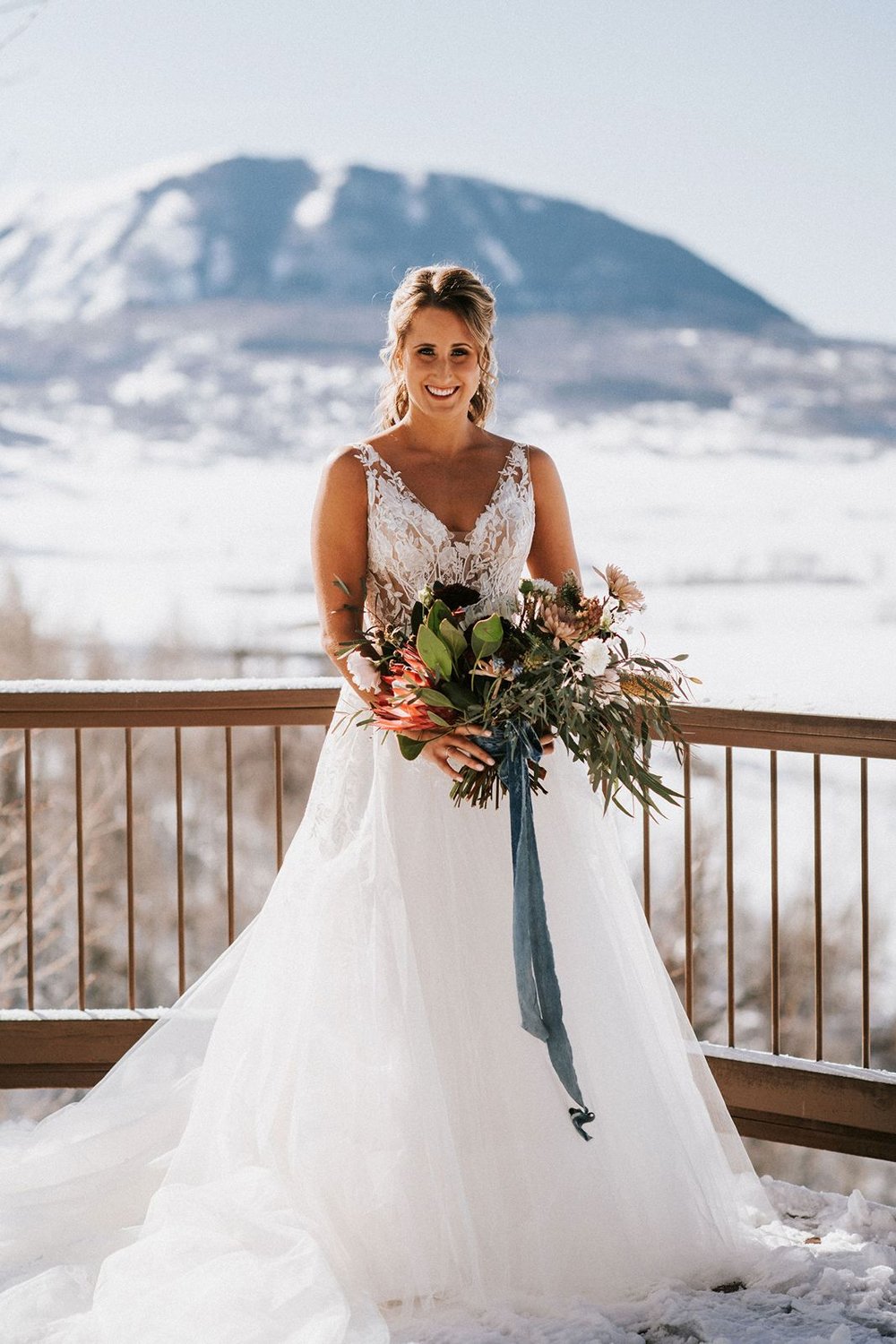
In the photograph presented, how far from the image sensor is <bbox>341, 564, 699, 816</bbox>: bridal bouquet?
6.79 feet

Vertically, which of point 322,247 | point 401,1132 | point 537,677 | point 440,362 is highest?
point 322,247

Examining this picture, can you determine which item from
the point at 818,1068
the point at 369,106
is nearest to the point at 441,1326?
the point at 818,1068

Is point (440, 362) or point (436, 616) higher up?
point (440, 362)

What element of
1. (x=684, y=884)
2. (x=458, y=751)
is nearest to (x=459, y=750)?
(x=458, y=751)

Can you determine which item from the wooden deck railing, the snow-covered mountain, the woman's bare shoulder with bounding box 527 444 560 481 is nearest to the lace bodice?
the woman's bare shoulder with bounding box 527 444 560 481

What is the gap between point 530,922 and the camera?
2.19 metres

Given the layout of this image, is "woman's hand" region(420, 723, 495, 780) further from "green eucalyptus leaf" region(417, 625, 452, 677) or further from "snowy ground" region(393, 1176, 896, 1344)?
"snowy ground" region(393, 1176, 896, 1344)

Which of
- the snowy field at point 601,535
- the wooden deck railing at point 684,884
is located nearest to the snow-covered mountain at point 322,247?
the snowy field at point 601,535

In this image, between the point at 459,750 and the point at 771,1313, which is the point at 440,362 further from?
the point at 771,1313

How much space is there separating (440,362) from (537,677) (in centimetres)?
74

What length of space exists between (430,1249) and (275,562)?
2323 cm

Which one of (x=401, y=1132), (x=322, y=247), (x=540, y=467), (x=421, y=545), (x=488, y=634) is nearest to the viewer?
(x=488, y=634)

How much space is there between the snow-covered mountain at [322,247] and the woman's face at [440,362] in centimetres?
3017

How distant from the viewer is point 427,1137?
2.14 metres
